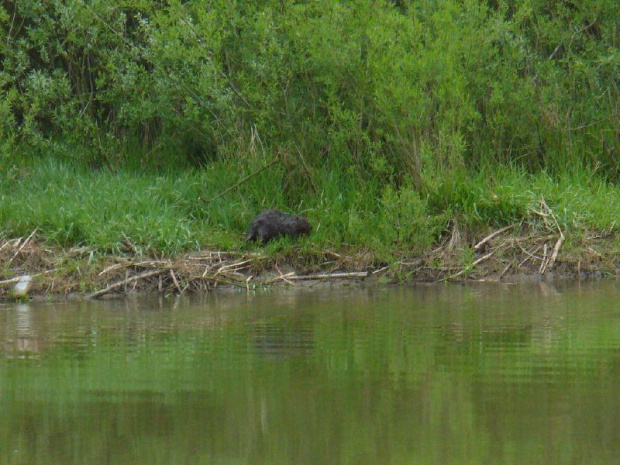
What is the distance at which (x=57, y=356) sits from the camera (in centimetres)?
625

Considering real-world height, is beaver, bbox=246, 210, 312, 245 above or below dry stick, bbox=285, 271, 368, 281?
above

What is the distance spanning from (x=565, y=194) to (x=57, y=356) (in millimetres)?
5913

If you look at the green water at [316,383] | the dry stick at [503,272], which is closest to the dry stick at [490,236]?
the dry stick at [503,272]

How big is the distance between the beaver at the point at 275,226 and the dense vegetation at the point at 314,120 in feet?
0.58

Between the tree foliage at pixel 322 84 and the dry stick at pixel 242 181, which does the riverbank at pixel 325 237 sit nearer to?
the dry stick at pixel 242 181

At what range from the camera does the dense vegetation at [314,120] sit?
10461 millimetres

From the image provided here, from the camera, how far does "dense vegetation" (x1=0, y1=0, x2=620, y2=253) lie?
10.5 meters

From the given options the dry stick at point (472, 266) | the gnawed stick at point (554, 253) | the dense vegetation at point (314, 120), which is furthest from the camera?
the dense vegetation at point (314, 120)

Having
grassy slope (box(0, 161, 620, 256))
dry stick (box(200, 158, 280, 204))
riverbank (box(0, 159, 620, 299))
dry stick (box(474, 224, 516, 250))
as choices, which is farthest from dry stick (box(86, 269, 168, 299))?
dry stick (box(474, 224, 516, 250))

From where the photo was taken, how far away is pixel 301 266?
1014cm

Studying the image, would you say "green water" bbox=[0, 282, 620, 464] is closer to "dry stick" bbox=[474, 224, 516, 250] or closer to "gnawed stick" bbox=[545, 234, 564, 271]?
"gnawed stick" bbox=[545, 234, 564, 271]

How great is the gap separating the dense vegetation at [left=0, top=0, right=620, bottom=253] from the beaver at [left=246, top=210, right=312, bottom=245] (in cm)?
18

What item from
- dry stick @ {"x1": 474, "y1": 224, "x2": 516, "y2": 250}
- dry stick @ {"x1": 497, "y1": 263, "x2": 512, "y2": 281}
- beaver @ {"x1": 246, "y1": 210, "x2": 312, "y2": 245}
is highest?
beaver @ {"x1": 246, "y1": 210, "x2": 312, "y2": 245}

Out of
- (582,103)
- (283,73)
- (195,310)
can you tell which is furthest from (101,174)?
(582,103)
